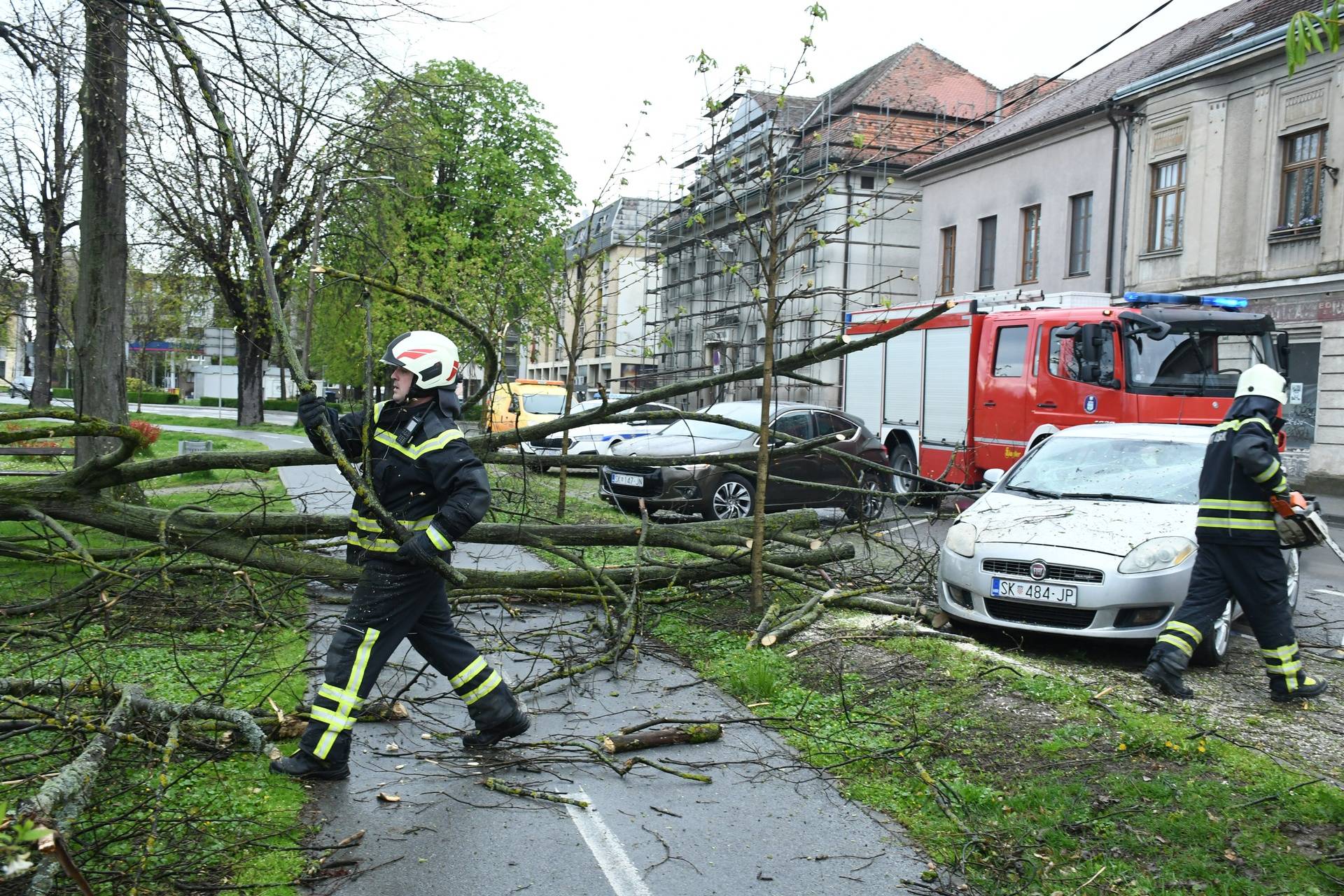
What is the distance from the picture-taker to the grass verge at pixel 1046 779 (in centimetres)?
397

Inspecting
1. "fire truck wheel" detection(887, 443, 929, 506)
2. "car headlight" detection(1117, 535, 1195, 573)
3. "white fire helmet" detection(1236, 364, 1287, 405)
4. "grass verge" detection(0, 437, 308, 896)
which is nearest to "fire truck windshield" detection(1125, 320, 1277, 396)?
"fire truck wheel" detection(887, 443, 929, 506)

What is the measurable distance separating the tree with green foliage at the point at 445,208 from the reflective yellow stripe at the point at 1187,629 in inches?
186

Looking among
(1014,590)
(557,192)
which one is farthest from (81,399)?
(557,192)

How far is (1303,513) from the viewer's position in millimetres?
6195

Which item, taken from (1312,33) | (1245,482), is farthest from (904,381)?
(1312,33)

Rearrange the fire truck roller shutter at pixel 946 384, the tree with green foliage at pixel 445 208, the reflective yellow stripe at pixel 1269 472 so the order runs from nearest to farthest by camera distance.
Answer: the reflective yellow stripe at pixel 1269 472 < the tree with green foliage at pixel 445 208 < the fire truck roller shutter at pixel 946 384

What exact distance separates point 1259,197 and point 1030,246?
725 centimetres

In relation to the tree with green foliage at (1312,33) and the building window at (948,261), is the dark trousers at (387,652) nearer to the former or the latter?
the tree with green foliage at (1312,33)

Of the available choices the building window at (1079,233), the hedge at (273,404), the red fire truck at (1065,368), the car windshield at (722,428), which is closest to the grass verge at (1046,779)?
the red fire truck at (1065,368)

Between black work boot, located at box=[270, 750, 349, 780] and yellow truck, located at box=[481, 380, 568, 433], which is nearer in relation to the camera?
black work boot, located at box=[270, 750, 349, 780]

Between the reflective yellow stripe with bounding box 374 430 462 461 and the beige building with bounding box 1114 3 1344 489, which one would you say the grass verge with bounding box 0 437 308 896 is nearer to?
the reflective yellow stripe with bounding box 374 430 462 461

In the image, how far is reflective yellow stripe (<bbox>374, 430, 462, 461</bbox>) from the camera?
4.96 m

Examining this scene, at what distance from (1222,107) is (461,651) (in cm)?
2394

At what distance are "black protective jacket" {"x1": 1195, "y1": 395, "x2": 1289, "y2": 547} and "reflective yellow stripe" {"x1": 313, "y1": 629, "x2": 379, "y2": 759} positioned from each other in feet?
14.9
